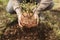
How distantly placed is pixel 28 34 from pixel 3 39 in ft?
1.17

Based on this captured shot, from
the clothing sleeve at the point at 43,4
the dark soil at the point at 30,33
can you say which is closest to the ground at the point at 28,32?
the dark soil at the point at 30,33

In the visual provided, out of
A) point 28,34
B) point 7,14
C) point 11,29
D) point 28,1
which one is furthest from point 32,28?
point 7,14

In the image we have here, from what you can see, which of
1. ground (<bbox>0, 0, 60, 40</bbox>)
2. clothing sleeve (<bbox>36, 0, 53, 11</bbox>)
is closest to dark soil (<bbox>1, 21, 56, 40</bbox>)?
ground (<bbox>0, 0, 60, 40</bbox>)

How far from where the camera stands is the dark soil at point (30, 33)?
3148 mm

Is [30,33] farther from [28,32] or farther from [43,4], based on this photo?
[43,4]

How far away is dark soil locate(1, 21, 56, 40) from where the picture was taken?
3148mm

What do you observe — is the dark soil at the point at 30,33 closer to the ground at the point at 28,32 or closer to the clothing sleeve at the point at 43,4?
the ground at the point at 28,32

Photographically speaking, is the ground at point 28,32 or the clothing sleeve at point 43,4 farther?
the clothing sleeve at point 43,4

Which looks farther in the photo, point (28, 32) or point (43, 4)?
point (43, 4)

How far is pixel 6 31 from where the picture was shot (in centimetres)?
332

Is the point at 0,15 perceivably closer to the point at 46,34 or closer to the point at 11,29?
the point at 11,29

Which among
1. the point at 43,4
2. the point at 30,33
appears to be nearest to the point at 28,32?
the point at 30,33

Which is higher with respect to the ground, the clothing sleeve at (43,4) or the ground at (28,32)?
the clothing sleeve at (43,4)

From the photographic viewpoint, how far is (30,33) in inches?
125
